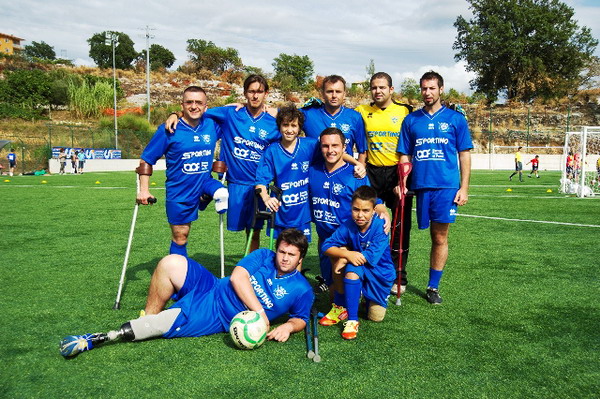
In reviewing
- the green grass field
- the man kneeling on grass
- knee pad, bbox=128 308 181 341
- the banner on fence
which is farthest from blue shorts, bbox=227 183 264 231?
the banner on fence

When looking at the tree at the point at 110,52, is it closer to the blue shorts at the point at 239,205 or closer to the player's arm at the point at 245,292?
the blue shorts at the point at 239,205

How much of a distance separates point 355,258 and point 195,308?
1289 mm

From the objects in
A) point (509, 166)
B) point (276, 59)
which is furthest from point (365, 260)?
point (276, 59)

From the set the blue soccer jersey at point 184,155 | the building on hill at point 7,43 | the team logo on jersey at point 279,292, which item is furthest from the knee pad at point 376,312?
the building on hill at point 7,43

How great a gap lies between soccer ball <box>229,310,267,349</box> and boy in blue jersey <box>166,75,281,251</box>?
161 centimetres

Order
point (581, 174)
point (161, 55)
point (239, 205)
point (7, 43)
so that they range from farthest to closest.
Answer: point (7, 43), point (161, 55), point (581, 174), point (239, 205)

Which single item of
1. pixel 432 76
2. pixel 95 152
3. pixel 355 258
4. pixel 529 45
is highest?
pixel 529 45

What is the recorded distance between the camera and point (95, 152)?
32500 mm

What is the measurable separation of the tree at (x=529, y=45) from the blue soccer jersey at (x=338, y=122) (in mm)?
54321

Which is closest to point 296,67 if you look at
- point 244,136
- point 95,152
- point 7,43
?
point 95,152

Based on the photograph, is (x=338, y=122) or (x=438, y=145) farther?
(x=338, y=122)

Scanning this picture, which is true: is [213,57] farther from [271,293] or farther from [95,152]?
[271,293]

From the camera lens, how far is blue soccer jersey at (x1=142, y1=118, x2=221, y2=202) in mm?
4672

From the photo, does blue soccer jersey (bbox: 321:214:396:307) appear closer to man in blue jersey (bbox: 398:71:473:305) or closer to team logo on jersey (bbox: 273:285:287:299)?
team logo on jersey (bbox: 273:285:287:299)
